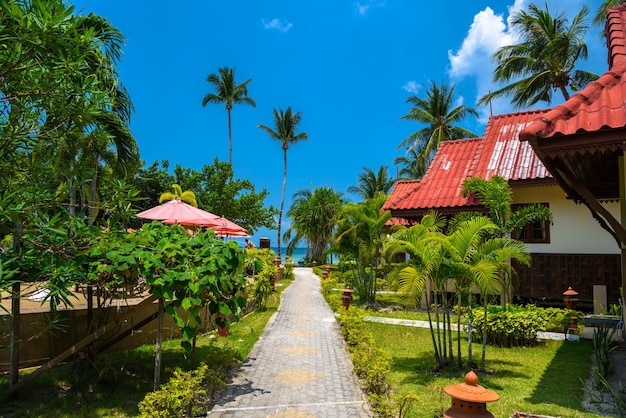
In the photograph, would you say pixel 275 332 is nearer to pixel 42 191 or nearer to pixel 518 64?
pixel 42 191

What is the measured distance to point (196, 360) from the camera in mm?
7223

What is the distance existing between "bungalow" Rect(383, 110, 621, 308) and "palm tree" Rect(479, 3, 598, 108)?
1033 cm

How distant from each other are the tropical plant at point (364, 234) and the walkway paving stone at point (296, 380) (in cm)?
373

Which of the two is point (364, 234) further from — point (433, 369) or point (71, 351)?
point (71, 351)

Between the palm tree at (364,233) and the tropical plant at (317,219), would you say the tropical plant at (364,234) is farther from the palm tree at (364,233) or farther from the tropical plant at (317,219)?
the tropical plant at (317,219)

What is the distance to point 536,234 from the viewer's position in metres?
12.3

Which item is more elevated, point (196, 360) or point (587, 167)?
point (587, 167)

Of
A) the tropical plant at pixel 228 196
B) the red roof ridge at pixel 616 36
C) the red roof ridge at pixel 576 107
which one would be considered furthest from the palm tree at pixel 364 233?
the tropical plant at pixel 228 196

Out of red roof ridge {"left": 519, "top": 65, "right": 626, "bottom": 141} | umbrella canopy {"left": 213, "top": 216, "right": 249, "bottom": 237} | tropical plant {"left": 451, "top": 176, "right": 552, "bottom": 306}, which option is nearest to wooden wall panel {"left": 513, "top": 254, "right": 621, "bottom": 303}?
tropical plant {"left": 451, "top": 176, "right": 552, "bottom": 306}

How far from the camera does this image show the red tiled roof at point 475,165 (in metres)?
12.1

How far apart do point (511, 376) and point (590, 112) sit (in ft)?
13.3

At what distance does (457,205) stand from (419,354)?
540cm

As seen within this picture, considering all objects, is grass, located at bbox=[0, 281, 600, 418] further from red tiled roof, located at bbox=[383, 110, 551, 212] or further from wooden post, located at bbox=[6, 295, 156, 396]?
red tiled roof, located at bbox=[383, 110, 551, 212]

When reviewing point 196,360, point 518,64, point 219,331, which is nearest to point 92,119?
point 196,360
